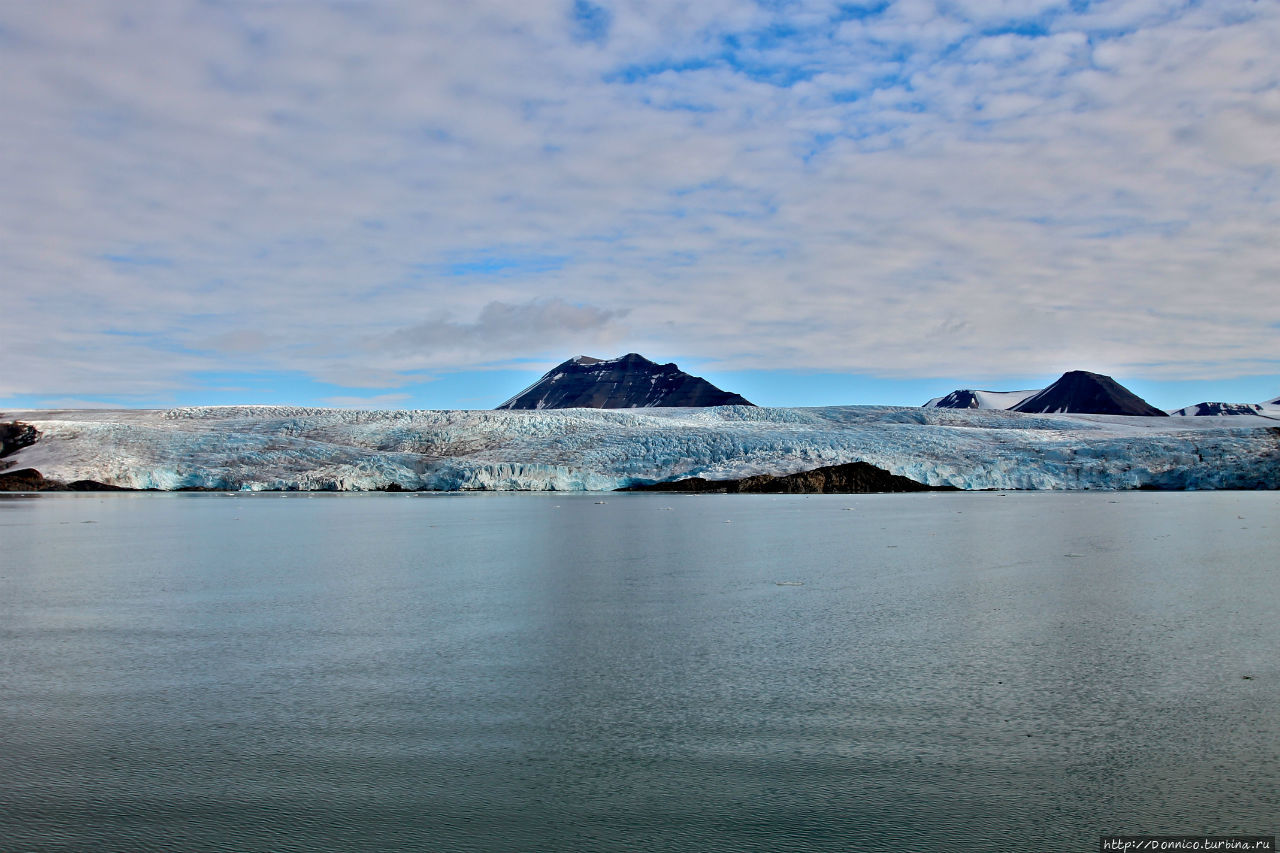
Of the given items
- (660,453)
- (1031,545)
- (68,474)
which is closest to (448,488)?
(660,453)

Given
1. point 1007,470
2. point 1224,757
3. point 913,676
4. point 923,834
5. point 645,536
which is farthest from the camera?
point 1007,470

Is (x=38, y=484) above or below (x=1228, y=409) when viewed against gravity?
below

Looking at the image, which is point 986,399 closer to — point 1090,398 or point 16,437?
point 1090,398

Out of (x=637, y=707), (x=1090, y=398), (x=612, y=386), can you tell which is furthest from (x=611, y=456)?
(x=612, y=386)

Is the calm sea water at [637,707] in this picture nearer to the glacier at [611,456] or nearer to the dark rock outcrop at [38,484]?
the glacier at [611,456]

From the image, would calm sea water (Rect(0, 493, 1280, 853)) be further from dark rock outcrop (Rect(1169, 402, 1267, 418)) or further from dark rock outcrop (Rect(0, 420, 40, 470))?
dark rock outcrop (Rect(1169, 402, 1267, 418))

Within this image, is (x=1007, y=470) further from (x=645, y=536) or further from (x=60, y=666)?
(x=60, y=666)

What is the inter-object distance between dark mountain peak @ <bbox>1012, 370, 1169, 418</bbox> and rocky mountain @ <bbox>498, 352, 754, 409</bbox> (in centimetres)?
5889

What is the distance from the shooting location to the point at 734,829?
2.33 metres

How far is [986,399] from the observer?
460 ft

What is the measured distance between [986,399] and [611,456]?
123 meters

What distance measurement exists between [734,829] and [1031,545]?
325 inches

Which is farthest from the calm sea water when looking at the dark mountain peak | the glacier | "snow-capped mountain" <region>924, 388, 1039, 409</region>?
"snow-capped mountain" <region>924, 388, 1039, 409</region>

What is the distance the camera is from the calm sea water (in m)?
2.41
